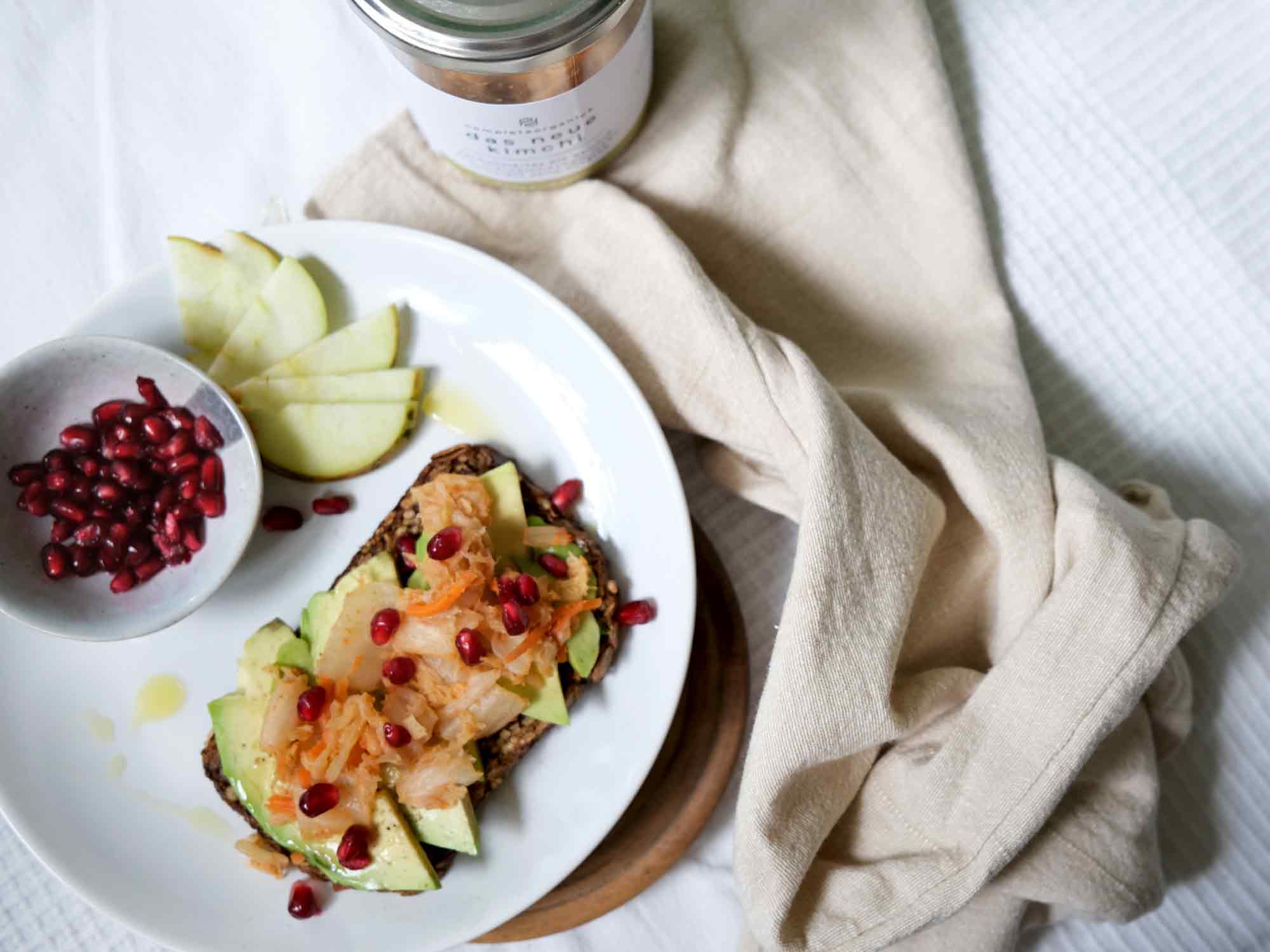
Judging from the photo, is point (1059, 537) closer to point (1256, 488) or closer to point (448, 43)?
point (1256, 488)

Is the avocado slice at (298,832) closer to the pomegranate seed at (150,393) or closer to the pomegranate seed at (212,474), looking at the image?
the pomegranate seed at (212,474)

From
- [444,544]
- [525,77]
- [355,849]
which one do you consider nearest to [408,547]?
[444,544]

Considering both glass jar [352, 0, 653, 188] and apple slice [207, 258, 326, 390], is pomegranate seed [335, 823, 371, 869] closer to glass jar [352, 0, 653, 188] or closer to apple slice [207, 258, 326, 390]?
apple slice [207, 258, 326, 390]

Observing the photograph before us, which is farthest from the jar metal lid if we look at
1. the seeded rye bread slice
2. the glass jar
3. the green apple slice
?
the seeded rye bread slice

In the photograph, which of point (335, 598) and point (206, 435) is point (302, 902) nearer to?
point (335, 598)

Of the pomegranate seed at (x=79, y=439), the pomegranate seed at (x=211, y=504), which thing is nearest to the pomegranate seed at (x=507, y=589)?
the pomegranate seed at (x=211, y=504)

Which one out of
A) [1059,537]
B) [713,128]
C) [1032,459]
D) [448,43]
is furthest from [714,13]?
[1059,537]
